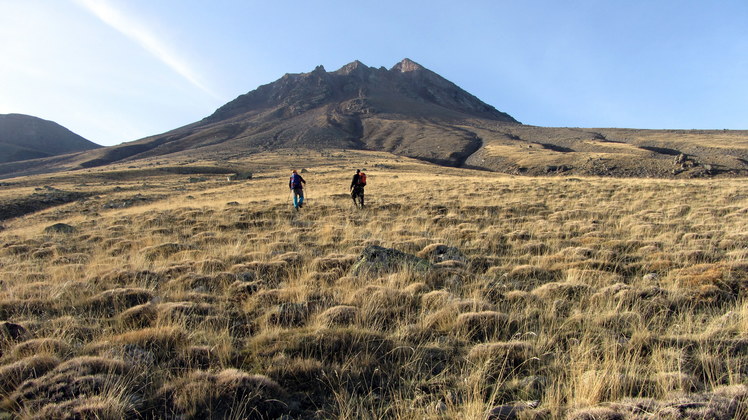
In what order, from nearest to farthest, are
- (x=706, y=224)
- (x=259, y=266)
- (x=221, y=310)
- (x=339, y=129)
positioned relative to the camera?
1. (x=221, y=310)
2. (x=259, y=266)
3. (x=706, y=224)
4. (x=339, y=129)

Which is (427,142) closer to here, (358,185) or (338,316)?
(358,185)

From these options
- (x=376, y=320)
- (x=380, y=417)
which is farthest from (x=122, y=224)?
(x=380, y=417)

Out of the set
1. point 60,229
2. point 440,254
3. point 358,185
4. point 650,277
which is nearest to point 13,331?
point 440,254

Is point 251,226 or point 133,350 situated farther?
point 251,226

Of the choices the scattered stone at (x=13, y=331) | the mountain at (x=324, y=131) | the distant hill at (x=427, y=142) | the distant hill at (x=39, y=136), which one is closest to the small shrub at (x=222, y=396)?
the scattered stone at (x=13, y=331)

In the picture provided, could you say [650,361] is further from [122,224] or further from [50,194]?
[50,194]

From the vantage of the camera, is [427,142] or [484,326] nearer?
[484,326]

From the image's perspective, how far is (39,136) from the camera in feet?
587

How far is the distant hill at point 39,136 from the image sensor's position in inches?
6634

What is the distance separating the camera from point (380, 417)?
2566 mm

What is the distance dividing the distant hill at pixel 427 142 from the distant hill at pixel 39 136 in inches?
2709

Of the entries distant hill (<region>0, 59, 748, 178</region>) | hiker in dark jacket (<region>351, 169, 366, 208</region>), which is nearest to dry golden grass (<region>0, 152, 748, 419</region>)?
hiker in dark jacket (<region>351, 169, 366, 208</region>)

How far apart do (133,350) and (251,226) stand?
9.31 meters

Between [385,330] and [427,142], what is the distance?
103954mm
